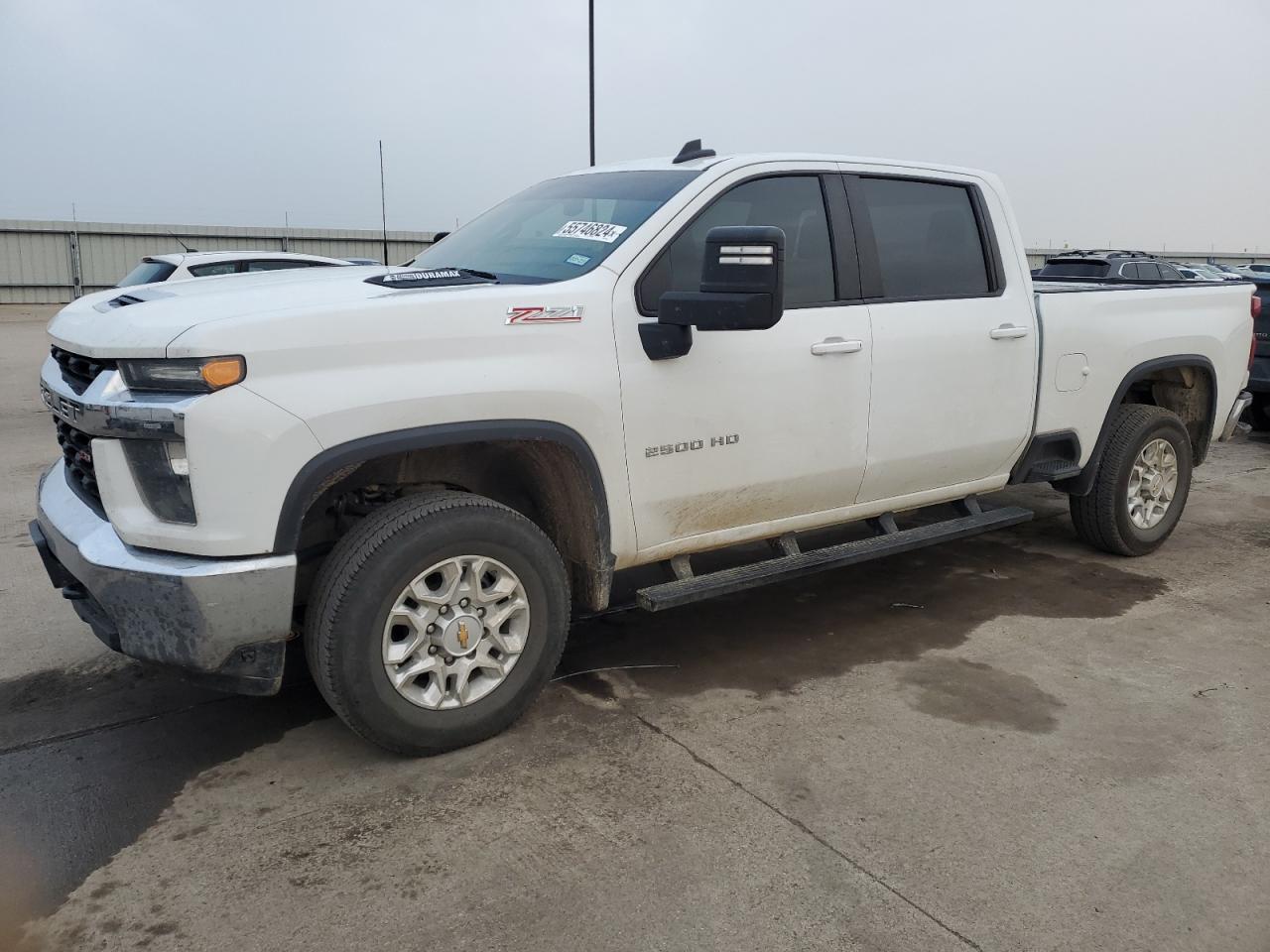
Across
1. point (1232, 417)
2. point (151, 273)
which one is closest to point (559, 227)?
point (1232, 417)

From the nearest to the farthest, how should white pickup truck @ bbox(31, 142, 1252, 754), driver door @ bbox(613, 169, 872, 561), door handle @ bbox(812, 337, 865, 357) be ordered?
white pickup truck @ bbox(31, 142, 1252, 754)
driver door @ bbox(613, 169, 872, 561)
door handle @ bbox(812, 337, 865, 357)

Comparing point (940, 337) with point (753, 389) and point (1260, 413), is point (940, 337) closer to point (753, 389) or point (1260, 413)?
point (753, 389)

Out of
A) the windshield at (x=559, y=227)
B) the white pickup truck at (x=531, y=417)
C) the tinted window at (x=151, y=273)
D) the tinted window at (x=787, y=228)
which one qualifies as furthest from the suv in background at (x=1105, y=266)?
the windshield at (x=559, y=227)

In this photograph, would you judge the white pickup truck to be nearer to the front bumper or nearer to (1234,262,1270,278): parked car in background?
the front bumper

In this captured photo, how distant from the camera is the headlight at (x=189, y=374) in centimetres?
281

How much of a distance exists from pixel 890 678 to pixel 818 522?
70 cm

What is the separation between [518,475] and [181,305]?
128 centimetres

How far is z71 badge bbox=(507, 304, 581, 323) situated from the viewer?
10.9ft

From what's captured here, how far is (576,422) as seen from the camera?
3.44m

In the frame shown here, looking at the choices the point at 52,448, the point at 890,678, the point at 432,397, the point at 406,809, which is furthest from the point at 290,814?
the point at 52,448

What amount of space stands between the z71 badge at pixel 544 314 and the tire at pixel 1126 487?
3372 millimetres

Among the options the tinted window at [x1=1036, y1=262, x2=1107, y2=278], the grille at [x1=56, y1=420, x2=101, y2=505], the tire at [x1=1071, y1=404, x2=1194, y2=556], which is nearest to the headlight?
the grille at [x1=56, y1=420, x2=101, y2=505]

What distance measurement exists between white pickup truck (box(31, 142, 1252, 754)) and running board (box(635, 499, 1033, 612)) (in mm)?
19

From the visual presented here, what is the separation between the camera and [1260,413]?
33.8ft
